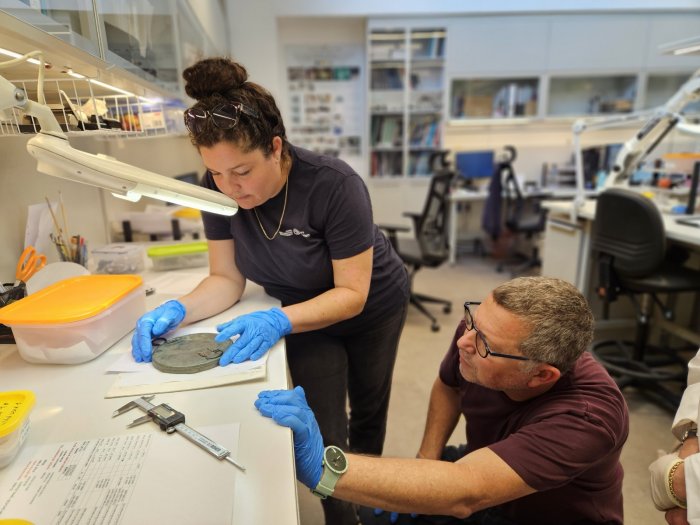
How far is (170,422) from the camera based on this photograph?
28.1 inches

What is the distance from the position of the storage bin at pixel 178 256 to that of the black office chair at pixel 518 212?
2.90m

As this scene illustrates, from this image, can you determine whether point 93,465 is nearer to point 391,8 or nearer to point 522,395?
point 522,395

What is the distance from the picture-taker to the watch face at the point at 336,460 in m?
0.75

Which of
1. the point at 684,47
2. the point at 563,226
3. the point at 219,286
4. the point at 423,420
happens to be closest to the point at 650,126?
the point at 684,47

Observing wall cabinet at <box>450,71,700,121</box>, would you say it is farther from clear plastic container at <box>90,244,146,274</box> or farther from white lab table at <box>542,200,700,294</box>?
clear plastic container at <box>90,244,146,274</box>

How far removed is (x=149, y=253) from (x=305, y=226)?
0.79 m

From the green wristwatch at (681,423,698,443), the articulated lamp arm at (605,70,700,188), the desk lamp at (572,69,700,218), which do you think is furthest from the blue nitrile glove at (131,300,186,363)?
the articulated lamp arm at (605,70,700,188)

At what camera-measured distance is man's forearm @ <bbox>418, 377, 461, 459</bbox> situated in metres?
1.11

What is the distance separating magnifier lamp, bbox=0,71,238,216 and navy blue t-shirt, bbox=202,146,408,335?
0.35m

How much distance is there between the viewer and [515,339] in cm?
78

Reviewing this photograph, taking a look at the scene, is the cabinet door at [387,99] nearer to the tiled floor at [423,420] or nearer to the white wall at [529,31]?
the white wall at [529,31]

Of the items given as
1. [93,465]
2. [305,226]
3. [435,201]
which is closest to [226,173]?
[305,226]

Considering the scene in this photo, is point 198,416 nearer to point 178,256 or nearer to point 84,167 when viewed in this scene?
point 84,167

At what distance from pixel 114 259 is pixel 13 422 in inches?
38.9
